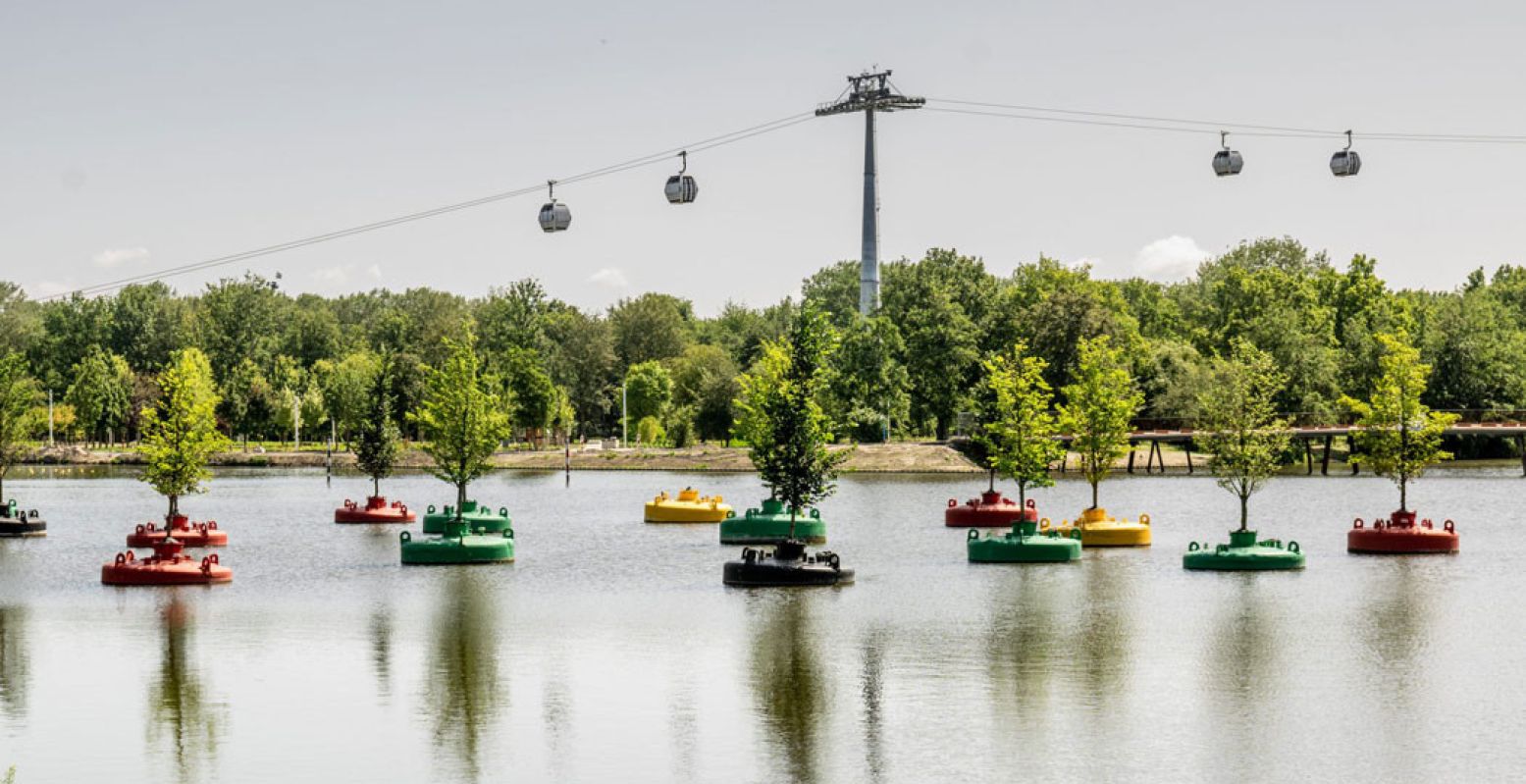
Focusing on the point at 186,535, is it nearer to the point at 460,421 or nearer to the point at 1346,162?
the point at 460,421

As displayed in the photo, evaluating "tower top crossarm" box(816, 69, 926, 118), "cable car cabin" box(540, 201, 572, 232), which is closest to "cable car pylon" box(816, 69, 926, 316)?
"tower top crossarm" box(816, 69, 926, 118)

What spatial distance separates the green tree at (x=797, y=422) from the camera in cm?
6544

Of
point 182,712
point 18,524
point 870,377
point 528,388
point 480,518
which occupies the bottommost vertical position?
point 182,712

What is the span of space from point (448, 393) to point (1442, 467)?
106m

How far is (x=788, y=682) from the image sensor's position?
1650 inches

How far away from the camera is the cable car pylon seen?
154 metres

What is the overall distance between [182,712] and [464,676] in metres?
6.98

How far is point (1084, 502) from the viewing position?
11506cm

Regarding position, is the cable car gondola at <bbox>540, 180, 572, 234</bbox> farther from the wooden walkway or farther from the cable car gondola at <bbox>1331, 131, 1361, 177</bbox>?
the wooden walkway

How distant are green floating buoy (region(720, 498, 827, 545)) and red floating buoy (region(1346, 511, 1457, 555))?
74.1ft

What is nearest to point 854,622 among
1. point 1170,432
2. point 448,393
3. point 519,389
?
point 448,393

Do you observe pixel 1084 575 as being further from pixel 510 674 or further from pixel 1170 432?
pixel 1170 432

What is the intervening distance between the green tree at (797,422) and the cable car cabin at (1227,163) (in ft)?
53.7

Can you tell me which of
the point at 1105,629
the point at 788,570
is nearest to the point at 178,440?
the point at 788,570
